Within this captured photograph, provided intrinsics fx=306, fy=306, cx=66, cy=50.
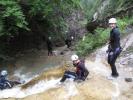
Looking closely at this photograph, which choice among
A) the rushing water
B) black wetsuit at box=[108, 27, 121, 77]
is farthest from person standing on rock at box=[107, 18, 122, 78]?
the rushing water

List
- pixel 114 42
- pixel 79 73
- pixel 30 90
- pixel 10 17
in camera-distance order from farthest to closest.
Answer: pixel 10 17
pixel 30 90
pixel 79 73
pixel 114 42

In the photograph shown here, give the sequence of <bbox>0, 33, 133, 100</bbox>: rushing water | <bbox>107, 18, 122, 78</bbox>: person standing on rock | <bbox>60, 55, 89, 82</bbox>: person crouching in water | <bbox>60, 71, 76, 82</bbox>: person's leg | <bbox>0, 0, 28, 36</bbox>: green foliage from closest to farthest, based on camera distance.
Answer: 1. <bbox>0, 33, 133, 100</bbox>: rushing water
2. <bbox>107, 18, 122, 78</bbox>: person standing on rock
3. <bbox>60, 55, 89, 82</bbox>: person crouching in water
4. <bbox>60, 71, 76, 82</bbox>: person's leg
5. <bbox>0, 0, 28, 36</bbox>: green foliage

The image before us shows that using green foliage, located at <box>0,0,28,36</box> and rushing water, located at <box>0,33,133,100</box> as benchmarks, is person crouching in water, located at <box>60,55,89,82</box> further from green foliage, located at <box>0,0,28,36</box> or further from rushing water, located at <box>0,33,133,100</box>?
green foliage, located at <box>0,0,28,36</box>

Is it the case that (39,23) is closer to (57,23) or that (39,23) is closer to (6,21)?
(57,23)

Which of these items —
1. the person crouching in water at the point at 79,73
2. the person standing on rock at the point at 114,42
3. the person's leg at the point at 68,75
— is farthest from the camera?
the person's leg at the point at 68,75

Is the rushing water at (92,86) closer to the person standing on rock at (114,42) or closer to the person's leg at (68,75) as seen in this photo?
the person's leg at (68,75)

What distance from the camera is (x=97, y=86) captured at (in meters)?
10.4

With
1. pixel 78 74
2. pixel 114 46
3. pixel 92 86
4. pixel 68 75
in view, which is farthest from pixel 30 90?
pixel 114 46

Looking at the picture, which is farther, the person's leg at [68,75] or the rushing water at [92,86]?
the person's leg at [68,75]

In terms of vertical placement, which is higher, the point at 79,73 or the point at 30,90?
the point at 79,73

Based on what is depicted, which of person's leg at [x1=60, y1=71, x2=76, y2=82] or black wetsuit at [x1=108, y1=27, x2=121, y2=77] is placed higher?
black wetsuit at [x1=108, y1=27, x2=121, y2=77]

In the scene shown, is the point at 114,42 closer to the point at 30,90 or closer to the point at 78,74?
the point at 78,74

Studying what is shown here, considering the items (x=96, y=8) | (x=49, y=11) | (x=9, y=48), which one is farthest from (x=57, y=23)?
(x=96, y=8)

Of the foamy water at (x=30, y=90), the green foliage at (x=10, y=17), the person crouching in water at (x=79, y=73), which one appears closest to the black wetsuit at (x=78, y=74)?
the person crouching in water at (x=79, y=73)
